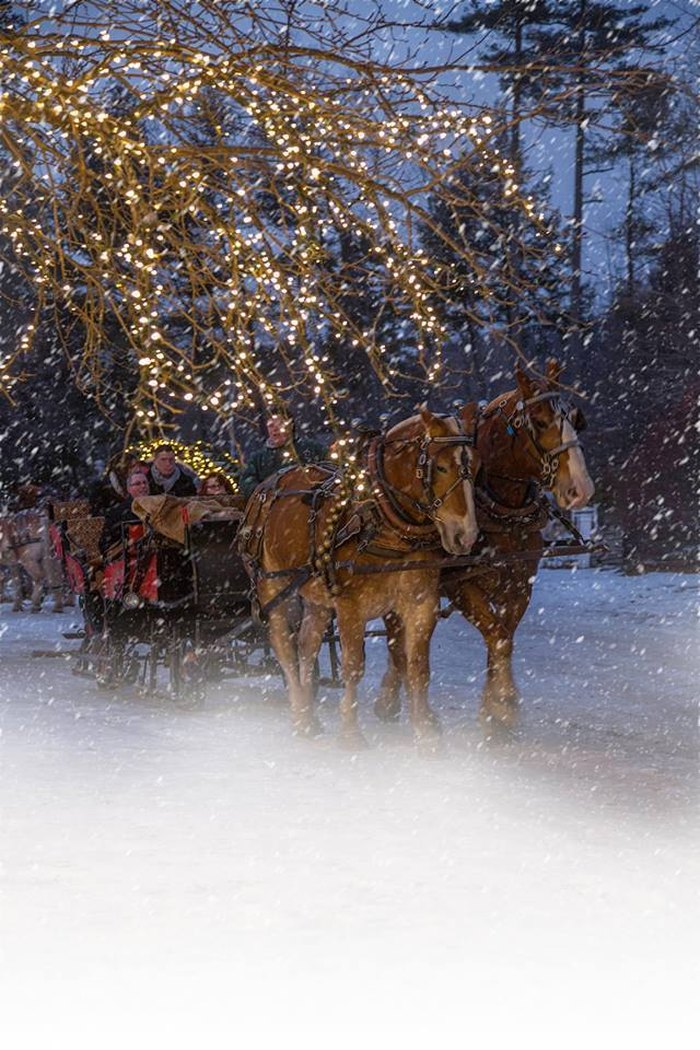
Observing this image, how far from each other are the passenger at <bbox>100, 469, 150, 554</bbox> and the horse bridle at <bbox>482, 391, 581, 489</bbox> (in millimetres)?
4045

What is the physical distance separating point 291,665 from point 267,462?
236 centimetres

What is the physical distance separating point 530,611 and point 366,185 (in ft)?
45.7

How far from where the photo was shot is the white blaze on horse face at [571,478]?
29.0 ft

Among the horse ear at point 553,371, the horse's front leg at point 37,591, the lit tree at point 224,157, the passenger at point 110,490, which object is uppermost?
the lit tree at point 224,157

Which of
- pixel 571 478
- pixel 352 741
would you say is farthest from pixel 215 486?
pixel 571 478

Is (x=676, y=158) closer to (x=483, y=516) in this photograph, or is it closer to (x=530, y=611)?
(x=530, y=611)

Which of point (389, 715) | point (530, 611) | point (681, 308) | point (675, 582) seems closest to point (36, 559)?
point (530, 611)

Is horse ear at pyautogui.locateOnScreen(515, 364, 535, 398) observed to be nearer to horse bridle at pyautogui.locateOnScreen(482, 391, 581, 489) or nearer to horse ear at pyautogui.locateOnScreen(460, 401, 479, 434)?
horse bridle at pyautogui.locateOnScreen(482, 391, 581, 489)

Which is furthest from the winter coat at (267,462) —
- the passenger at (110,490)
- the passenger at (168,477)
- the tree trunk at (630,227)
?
the tree trunk at (630,227)

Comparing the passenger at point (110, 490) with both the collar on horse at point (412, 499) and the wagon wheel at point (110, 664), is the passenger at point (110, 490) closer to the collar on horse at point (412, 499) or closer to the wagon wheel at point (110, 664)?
the wagon wheel at point (110, 664)

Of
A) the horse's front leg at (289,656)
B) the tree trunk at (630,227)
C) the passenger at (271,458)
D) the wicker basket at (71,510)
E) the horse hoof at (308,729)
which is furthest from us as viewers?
the tree trunk at (630,227)

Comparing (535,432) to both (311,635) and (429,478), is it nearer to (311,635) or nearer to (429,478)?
(429,478)

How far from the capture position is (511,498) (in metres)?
9.48

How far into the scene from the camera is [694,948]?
197 inches
